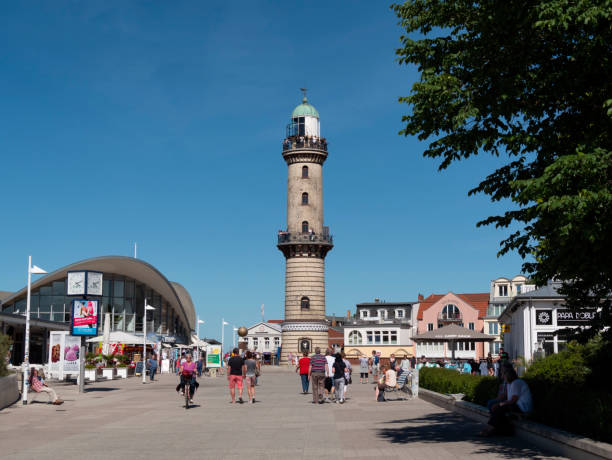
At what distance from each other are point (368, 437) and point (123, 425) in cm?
629

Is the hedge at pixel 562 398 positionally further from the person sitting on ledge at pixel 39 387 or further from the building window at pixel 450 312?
the building window at pixel 450 312

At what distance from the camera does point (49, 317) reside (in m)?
69.2

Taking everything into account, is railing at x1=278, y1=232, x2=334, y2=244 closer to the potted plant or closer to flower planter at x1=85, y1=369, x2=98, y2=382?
the potted plant

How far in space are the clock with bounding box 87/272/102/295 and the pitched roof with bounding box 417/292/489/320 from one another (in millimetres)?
65048

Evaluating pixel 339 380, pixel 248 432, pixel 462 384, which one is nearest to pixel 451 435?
pixel 248 432

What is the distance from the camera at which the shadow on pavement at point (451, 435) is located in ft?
39.6

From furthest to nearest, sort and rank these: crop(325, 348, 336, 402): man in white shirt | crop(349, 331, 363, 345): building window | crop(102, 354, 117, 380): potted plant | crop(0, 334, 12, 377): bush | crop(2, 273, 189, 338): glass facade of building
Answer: crop(349, 331, 363, 345): building window, crop(2, 273, 189, 338): glass facade of building, crop(102, 354, 117, 380): potted plant, crop(325, 348, 336, 402): man in white shirt, crop(0, 334, 12, 377): bush

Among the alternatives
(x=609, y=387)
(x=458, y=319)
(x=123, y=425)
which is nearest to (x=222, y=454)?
(x=123, y=425)

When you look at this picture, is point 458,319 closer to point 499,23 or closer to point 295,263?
point 295,263

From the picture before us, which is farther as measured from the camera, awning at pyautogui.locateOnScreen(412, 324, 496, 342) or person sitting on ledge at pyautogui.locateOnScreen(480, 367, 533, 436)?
awning at pyautogui.locateOnScreen(412, 324, 496, 342)

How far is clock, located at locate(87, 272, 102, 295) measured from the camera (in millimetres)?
33500

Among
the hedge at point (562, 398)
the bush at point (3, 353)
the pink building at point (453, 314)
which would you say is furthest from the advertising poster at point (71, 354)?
the pink building at point (453, 314)

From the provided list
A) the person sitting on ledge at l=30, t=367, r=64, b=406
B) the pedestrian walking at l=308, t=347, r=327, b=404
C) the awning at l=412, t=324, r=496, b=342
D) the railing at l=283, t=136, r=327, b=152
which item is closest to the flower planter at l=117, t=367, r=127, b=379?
the awning at l=412, t=324, r=496, b=342

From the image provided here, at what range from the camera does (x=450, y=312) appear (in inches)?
3652
